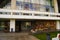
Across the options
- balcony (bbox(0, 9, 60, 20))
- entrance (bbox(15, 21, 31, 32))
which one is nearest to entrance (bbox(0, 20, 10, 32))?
entrance (bbox(15, 21, 31, 32))

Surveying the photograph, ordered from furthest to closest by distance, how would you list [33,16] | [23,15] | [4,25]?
1. [4,25]
2. [33,16]
3. [23,15]

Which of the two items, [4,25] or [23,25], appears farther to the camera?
[23,25]

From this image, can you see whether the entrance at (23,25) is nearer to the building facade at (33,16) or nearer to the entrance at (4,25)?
the building facade at (33,16)

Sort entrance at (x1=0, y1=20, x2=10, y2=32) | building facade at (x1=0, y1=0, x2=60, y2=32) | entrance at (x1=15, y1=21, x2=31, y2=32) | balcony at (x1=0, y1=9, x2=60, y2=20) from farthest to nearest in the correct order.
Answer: entrance at (x1=15, y1=21, x2=31, y2=32) < entrance at (x1=0, y1=20, x2=10, y2=32) < building facade at (x1=0, y1=0, x2=60, y2=32) < balcony at (x1=0, y1=9, x2=60, y2=20)

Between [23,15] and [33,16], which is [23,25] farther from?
[23,15]

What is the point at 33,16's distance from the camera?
22.8 metres

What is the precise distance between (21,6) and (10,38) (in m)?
9.83

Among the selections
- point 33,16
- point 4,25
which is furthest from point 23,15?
point 4,25

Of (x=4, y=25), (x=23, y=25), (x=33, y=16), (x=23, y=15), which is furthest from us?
(x=23, y=25)

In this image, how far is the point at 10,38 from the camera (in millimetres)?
16953

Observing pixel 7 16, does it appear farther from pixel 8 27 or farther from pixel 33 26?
pixel 33 26

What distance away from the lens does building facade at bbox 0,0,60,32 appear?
23234 millimetres

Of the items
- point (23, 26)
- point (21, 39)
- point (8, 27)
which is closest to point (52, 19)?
point (23, 26)

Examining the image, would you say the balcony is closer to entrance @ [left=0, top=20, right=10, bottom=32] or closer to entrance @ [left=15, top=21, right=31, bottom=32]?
entrance @ [left=0, top=20, right=10, bottom=32]
